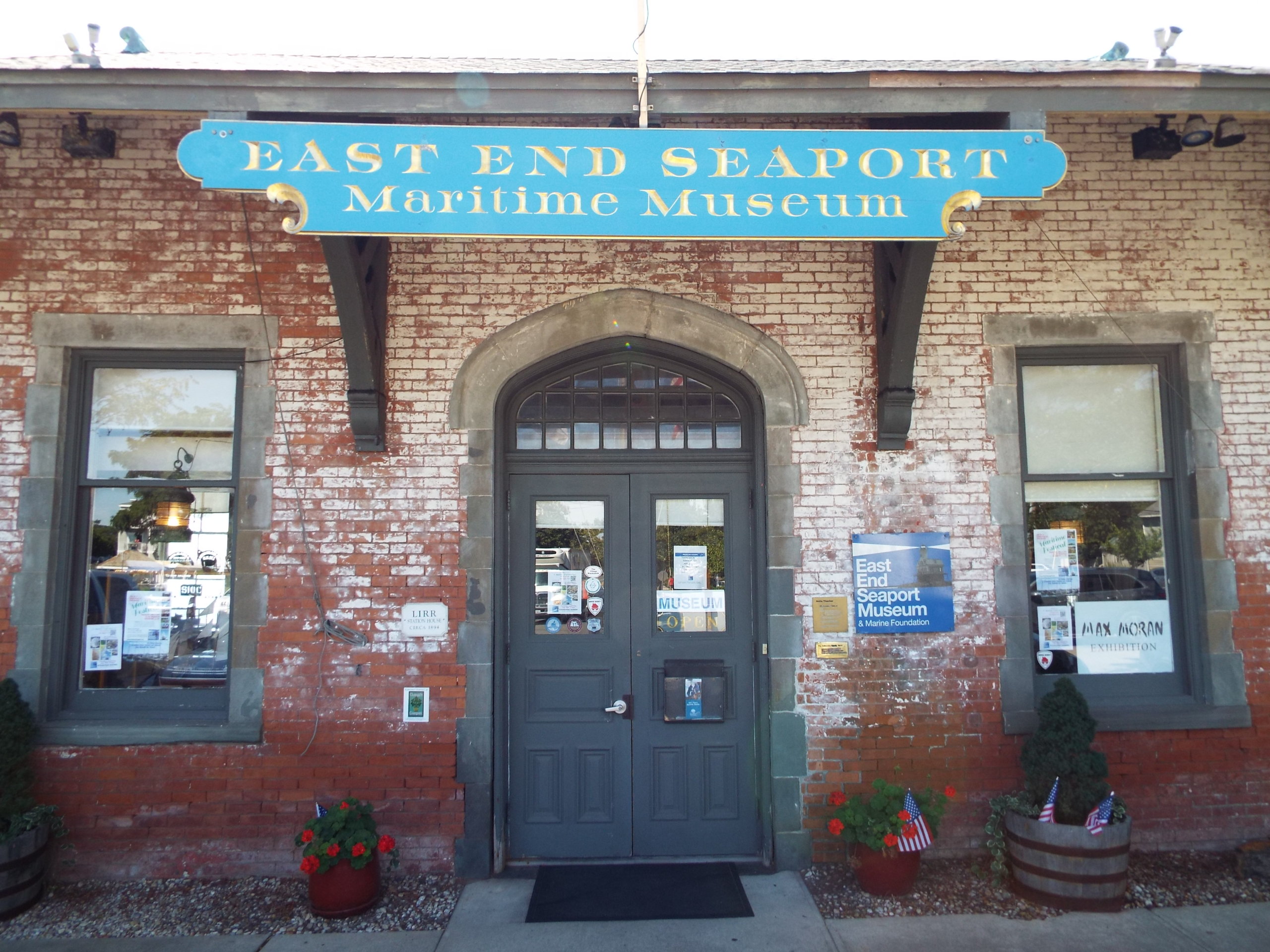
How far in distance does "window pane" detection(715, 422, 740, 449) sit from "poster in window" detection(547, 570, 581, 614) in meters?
1.26

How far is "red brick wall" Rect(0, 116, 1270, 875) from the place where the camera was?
4.91 meters

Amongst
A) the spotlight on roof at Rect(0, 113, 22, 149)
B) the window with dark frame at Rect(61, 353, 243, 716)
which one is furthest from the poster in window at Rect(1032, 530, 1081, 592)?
the spotlight on roof at Rect(0, 113, 22, 149)

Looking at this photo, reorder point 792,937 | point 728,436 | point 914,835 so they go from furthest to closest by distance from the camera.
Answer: point 728,436, point 914,835, point 792,937

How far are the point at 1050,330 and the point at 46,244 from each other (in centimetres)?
625

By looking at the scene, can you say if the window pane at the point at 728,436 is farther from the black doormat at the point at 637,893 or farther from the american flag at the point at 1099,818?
the american flag at the point at 1099,818

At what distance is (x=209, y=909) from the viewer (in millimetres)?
4539

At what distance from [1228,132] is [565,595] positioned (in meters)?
5.03

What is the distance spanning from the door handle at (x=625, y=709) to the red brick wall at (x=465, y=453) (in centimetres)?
95

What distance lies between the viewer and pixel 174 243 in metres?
5.16

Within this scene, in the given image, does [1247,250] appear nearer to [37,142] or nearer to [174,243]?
[174,243]

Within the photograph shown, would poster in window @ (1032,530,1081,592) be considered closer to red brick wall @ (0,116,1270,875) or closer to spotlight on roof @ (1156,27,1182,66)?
red brick wall @ (0,116,1270,875)

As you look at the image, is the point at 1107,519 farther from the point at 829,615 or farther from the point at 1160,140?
Answer: the point at 1160,140

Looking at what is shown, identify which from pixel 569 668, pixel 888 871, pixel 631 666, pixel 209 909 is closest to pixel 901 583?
pixel 888 871

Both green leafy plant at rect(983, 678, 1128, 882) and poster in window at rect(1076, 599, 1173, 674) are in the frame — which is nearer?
green leafy plant at rect(983, 678, 1128, 882)
